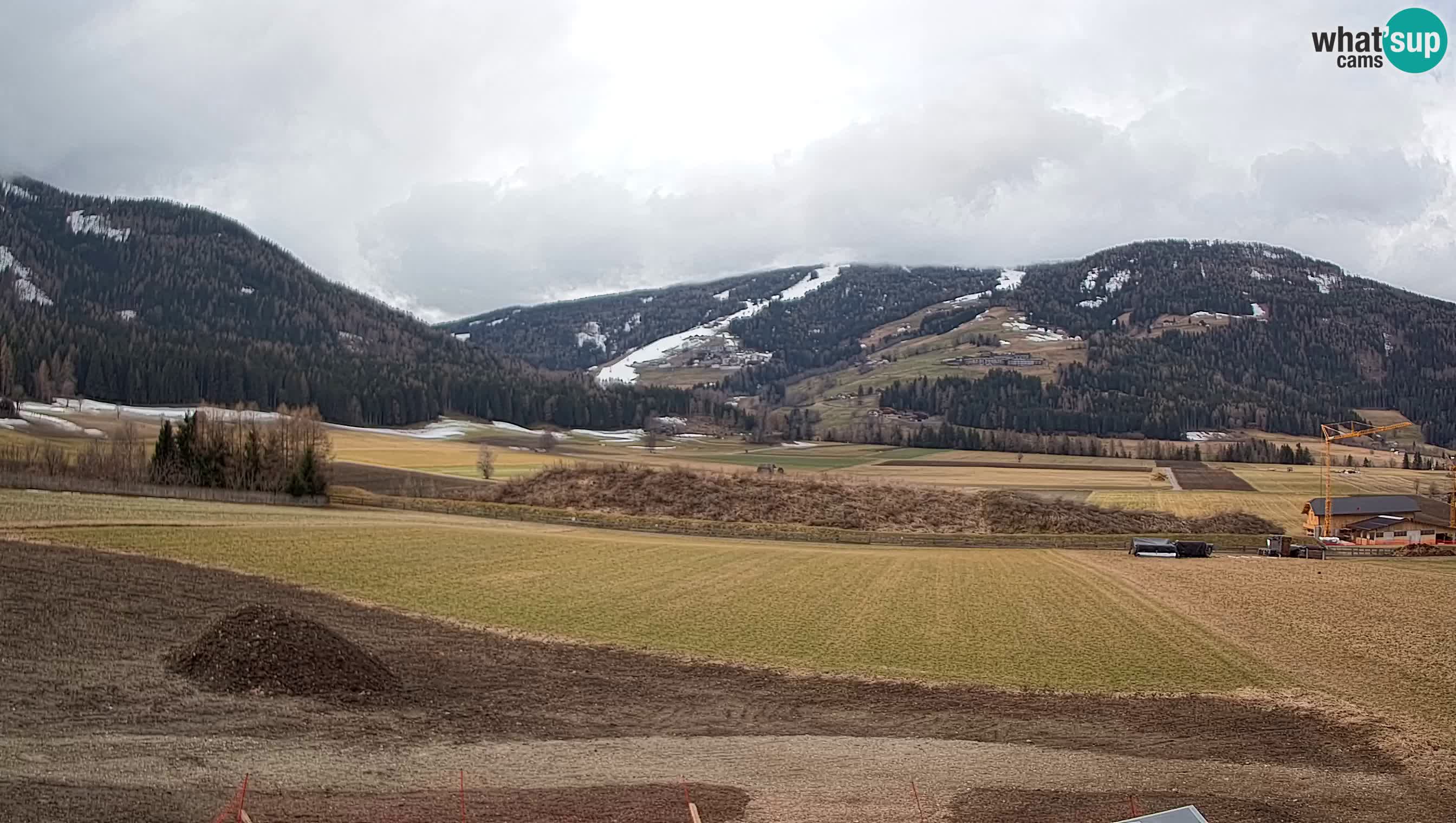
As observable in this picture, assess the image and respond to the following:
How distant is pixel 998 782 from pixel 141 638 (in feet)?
74.7

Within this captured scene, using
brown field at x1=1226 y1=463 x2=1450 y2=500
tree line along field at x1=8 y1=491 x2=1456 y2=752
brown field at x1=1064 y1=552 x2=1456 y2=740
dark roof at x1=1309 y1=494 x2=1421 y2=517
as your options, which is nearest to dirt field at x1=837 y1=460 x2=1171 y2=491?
brown field at x1=1226 y1=463 x2=1450 y2=500

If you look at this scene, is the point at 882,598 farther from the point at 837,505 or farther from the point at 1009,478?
the point at 1009,478

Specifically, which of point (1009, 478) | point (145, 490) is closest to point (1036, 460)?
point (1009, 478)

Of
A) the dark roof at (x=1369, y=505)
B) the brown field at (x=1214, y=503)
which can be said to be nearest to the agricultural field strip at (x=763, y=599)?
the brown field at (x=1214, y=503)

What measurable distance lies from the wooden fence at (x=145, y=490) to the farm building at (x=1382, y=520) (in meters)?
83.2

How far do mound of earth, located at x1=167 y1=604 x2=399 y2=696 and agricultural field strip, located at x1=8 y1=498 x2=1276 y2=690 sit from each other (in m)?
9.46

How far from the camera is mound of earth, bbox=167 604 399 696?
22641 millimetres

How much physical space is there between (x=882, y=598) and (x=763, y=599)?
5.62m

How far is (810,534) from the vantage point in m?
70.8

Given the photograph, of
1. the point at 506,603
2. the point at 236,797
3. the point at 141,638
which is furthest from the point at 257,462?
the point at 236,797

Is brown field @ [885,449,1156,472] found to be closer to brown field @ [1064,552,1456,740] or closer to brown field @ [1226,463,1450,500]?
brown field @ [1226,463,1450,500]

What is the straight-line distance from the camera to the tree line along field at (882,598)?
99.7 ft

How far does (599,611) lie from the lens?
37.2 meters

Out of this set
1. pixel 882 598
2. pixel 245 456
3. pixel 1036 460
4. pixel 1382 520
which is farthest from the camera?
pixel 1036 460
